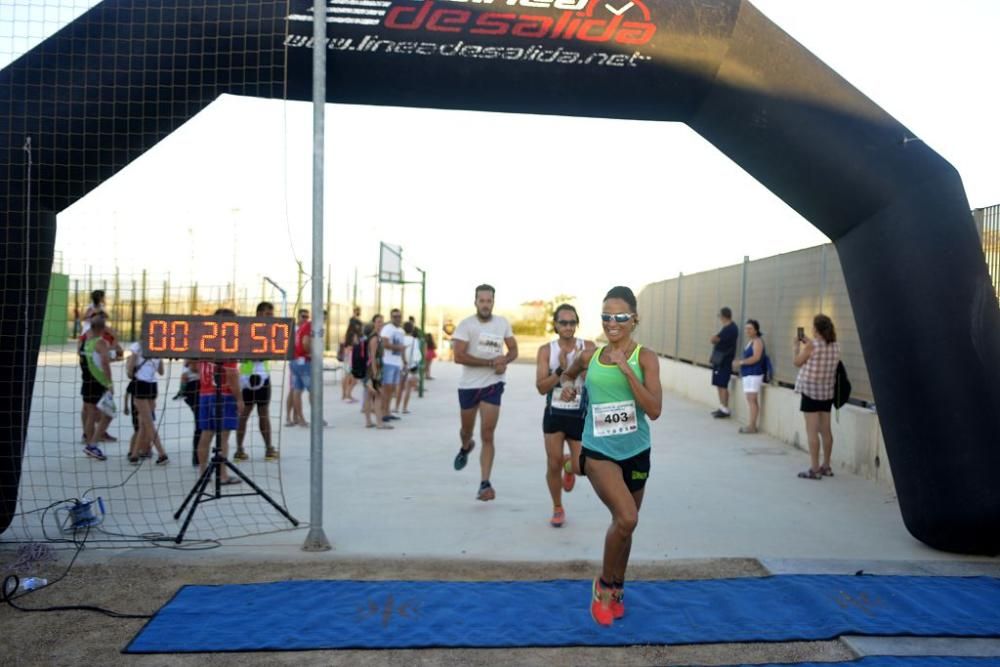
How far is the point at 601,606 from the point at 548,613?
30cm

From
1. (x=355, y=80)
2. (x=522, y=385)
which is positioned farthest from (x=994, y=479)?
(x=522, y=385)

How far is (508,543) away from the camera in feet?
19.3

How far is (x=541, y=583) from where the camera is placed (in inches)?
195

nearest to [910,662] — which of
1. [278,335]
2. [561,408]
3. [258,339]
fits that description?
[561,408]

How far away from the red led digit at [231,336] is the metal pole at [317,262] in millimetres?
594

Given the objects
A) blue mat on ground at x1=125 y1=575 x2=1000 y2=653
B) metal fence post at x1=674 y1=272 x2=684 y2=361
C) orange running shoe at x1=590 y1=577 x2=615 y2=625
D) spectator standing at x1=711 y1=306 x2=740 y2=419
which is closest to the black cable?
blue mat on ground at x1=125 y1=575 x2=1000 y2=653

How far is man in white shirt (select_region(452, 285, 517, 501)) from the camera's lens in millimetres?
6949

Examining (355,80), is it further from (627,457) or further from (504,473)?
(504,473)

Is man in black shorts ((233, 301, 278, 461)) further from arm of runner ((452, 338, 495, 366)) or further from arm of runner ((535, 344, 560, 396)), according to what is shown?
arm of runner ((535, 344, 560, 396))

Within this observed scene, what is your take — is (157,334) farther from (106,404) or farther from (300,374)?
(300,374)

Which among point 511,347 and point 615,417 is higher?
point 511,347

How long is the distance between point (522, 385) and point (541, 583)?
15825 millimetres

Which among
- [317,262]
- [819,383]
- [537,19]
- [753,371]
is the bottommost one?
[753,371]

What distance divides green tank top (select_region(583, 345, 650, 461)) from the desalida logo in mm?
2431
